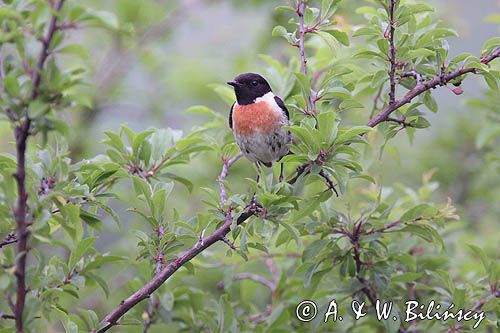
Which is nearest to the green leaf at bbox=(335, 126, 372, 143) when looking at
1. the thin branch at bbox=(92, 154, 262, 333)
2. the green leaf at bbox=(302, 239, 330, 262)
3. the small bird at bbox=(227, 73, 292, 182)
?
the thin branch at bbox=(92, 154, 262, 333)

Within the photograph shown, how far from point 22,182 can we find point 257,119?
4.89ft

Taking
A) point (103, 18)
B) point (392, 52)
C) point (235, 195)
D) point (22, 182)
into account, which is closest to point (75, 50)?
point (103, 18)

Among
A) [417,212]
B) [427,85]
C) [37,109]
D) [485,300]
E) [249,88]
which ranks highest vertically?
[427,85]

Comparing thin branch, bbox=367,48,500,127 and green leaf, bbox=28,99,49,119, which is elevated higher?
thin branch, bbox=367,48,500,127

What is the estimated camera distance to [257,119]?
312 cm

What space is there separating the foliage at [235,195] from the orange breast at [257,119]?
144 millimetres

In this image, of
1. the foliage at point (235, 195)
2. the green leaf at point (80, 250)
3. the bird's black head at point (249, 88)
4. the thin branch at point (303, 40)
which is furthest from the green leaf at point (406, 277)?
the green leaf at point (80, 250)

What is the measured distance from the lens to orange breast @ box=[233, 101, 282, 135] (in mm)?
3094

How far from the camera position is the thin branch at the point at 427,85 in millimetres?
2447

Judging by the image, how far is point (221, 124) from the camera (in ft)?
11.0

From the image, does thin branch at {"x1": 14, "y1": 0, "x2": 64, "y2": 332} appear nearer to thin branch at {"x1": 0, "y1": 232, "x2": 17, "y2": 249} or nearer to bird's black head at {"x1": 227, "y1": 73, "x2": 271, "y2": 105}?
thin branch at {"x1": 0, "y1": 232, "x2": 17, "y2": 249}

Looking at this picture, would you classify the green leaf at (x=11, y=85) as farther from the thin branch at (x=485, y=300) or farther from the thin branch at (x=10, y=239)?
the thin branch at (x=485, y=300)

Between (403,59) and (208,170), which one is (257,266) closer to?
(208,170)

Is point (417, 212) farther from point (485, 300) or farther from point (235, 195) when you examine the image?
point (235, 195)
